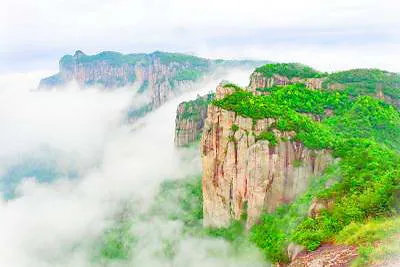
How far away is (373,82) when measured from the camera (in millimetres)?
103312

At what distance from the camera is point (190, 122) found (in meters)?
126

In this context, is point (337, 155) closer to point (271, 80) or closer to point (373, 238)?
point (373, 238)

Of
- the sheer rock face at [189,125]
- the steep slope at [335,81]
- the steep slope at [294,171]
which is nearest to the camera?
the steep slope at [294,171]

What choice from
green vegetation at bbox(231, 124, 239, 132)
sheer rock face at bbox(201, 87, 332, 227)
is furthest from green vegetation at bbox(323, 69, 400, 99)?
green vegetation at bbox(231, 124, 239, 132)

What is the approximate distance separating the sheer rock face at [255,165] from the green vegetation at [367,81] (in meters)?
34.5

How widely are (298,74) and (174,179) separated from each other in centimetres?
3448

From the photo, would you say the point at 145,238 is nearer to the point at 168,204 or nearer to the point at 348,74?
the point at 168,204

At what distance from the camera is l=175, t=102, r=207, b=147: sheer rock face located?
126m

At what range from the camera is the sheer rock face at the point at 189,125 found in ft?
413

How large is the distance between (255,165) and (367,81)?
148ft

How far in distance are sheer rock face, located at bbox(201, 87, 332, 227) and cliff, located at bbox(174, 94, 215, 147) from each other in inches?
2019

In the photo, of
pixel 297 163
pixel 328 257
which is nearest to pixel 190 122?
pixel 297 163

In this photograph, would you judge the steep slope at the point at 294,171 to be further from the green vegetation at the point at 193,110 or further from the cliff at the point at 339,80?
the green vegetation at the point at 193,110

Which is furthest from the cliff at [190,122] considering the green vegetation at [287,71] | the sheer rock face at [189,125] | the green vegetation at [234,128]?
the green vegetation at [234,128]
